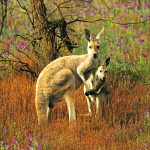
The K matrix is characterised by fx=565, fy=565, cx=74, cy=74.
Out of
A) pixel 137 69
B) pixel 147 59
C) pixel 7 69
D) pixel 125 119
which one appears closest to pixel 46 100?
pixel 125 119

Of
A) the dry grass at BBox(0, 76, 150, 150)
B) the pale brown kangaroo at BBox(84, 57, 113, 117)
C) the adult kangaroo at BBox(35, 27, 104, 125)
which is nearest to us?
the dry grass at BBox(0, 76, 150, 150)

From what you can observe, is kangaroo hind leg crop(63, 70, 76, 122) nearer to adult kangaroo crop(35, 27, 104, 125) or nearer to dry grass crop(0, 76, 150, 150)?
adult kangaroo crop(35, 27, 104, 125)

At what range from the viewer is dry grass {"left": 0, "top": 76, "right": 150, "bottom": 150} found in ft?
21.5

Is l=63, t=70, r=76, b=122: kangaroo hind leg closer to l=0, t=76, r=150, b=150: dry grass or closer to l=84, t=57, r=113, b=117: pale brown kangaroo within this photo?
l=0, t=76, r=150, b=150: dry grass

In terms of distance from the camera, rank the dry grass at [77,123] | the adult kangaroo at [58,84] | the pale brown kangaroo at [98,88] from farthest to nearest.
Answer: the pale brown kangaroo at [98,88] → the adult kangaroo at [58,84] → the dry grass at [77,123]

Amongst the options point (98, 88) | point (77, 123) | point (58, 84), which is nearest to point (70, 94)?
point (58, 84)

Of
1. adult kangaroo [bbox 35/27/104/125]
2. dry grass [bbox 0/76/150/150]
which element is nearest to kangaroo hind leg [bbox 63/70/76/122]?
adult kangaroo [bbox 35/27/104/125]

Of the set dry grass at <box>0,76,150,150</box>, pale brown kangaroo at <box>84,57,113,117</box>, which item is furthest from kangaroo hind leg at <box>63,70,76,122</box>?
pale brown kangaroo at <box>84,57,113,117</box>

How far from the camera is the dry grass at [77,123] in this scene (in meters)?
6.55

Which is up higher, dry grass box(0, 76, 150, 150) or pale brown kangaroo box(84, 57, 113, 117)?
pale brown kangaroo box(84, 57, 113, 117)

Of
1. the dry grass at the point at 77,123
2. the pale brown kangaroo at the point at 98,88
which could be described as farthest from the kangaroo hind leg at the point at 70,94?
the pale brown kangaroo at the point at 98,88

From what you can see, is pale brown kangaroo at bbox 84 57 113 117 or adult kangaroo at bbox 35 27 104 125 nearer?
adult kangaroo at bbox 35 27 104 125

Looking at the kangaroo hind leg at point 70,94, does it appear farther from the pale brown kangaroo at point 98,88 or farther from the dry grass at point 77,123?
the pale brown kangaroo at point 98,88

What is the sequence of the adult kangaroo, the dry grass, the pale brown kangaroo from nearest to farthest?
1. the dry grass
2. the adult kangaroo
3. the pale brown kangaroo
